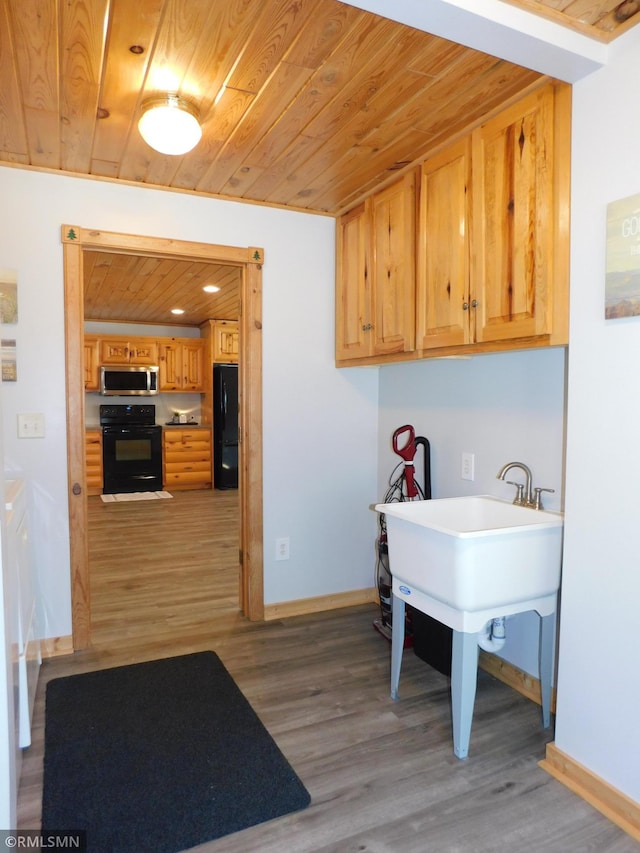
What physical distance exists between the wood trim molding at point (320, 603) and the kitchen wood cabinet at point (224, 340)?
4.93 m

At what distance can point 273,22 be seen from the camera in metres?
1.64

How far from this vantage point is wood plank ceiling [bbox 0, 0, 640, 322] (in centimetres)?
162

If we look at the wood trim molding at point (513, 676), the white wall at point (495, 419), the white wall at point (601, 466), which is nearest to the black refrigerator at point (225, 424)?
the white wall at point (495, 419)

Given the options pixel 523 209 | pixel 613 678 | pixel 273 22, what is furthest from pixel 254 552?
pixel 273 22

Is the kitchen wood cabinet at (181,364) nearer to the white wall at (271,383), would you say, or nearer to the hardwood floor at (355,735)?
the hardwood floor at (355,735)

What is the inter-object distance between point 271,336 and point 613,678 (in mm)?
2321

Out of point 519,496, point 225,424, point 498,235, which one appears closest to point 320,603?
point 519,496

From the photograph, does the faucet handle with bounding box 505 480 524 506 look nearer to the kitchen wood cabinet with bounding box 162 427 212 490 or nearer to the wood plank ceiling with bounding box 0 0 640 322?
the wood plank ceiling with bounding box 0 0 640 322

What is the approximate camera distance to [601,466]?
1.76 meters

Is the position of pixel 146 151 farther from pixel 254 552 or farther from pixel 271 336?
pixel 254 552

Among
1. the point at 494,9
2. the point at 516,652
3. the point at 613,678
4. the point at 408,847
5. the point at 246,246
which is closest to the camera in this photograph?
the point at 494,9

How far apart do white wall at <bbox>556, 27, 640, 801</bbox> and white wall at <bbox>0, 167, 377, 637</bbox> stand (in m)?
1.73

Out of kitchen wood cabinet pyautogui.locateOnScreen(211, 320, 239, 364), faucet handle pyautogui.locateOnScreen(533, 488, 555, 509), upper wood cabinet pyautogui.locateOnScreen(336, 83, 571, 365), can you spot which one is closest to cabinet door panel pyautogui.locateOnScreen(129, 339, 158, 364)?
kitchen wood cabinet pyautogui.locateOnScreen(211, 320, 239, 364)

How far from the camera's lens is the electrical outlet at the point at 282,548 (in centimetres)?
331
